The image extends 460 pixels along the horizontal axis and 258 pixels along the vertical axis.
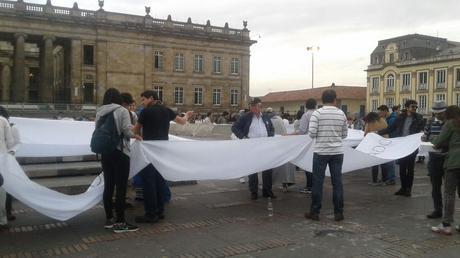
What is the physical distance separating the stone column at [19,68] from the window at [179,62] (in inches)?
815

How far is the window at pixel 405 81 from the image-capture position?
279 ft

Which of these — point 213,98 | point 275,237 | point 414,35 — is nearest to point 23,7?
point 213,98

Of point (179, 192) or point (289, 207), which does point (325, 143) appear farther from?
point (179, 192)

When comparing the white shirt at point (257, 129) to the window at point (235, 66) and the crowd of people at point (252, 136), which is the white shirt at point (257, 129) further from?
the window at point (235, 66)

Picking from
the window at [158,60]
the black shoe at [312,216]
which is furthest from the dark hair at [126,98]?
the window at [158,60]

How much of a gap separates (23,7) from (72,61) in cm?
852

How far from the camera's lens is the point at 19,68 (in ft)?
199

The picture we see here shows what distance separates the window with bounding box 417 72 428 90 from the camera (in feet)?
269

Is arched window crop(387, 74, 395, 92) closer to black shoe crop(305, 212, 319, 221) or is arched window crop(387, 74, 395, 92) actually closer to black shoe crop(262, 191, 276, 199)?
black shoe crop(262, 191, 276, 199)

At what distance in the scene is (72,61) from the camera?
61656 mm

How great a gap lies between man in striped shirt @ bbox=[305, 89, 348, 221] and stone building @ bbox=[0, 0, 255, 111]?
58.2 m

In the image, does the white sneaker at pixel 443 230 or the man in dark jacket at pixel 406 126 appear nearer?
the white sneaker at pixel 443 230

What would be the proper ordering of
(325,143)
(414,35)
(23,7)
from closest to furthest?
(325,143) → (23,7) → (414,35)

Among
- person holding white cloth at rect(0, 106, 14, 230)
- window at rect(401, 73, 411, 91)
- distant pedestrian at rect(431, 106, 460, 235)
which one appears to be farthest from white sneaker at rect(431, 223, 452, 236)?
window at rect(401, 73, 411, 91)
